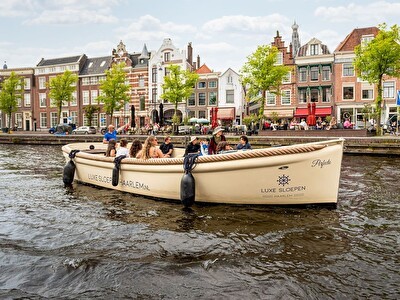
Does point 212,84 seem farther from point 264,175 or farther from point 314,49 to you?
point 264,175

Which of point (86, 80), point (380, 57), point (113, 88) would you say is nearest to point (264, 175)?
point (380, 57)

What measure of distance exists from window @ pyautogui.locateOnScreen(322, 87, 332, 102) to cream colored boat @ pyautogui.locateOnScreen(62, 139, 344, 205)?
37697mm

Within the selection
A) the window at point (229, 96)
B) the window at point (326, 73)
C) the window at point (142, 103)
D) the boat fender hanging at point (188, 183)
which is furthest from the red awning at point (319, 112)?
the boat fender hanging at point (188, 183)

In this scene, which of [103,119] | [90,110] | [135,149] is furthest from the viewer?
[103,119]

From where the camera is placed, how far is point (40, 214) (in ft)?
25.2

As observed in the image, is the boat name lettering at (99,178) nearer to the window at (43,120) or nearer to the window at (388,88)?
the window at (388,88)

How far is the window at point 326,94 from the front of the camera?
42.6 m

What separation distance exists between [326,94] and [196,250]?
40.6 meters

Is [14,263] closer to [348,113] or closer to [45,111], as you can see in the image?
[348,113]

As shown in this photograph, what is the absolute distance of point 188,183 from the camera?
754 cm

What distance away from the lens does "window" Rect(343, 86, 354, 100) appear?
41.6 metres

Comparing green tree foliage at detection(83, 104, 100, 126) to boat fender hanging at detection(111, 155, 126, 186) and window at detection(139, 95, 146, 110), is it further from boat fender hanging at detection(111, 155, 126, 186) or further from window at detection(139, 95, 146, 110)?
boat fender hanging at detection(111, 155, 126, 186)

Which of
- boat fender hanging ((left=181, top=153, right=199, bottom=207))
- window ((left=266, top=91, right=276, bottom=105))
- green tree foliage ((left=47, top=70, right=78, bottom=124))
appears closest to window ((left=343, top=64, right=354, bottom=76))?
window ((left=266, top=91, right=276, bottom=105))

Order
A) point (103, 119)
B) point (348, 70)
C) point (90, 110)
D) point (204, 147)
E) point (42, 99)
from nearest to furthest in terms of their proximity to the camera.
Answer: point (204, 147) → point (348, 70) → point (90, 110) → point (103, 119) → point (42, 99)
